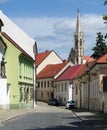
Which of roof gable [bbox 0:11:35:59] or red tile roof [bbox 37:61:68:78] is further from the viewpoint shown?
red tile roof [bbox 37:61:68:78]

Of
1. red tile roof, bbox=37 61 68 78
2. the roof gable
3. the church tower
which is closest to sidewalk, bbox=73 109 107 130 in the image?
the roof gable

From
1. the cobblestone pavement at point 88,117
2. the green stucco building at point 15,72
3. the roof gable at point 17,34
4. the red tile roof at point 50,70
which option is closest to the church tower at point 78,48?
the red tile roof at point 50,70

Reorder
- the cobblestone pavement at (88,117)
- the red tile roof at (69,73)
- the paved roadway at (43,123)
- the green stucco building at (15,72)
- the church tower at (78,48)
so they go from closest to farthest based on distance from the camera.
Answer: the paved roadway at (43,123) < the cobblestone pavement at (88,117) < the green stucco building at (15,72) < the red tile roof at (69,73) < the church tower at (78,48)

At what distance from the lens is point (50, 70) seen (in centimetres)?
12025

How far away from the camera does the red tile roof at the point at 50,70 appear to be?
381ft

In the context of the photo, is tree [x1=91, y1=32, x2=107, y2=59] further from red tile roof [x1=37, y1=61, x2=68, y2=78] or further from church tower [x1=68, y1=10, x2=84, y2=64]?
church tower [x1=68, y1=10, x2=84, y2=64]

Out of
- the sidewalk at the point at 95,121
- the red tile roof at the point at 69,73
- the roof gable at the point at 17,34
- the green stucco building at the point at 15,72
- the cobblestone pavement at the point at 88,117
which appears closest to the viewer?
the sidewalk at the point at 95,121

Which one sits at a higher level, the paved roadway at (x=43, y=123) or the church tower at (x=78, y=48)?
the church tower at (x=78, y=48)

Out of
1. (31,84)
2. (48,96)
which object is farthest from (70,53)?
(31,84)

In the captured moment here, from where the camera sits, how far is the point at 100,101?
2245 inches

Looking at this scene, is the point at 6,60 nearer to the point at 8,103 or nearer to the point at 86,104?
the point at 8,103

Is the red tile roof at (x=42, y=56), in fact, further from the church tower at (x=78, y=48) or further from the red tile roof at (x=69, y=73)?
the church tower at (x=78, y=48)

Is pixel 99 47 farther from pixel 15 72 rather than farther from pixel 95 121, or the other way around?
pixel 95 121

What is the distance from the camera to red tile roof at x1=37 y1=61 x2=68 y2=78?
116 meters
